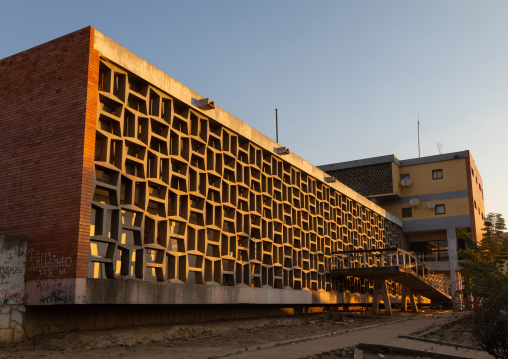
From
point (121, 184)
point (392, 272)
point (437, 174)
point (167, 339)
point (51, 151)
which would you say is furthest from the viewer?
point (437, 174)

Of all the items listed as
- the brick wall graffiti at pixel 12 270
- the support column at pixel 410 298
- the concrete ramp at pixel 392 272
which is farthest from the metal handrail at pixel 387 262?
the brick wall graffiti at pixel 12 270

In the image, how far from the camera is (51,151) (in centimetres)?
1259

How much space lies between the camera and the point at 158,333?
45.6ft

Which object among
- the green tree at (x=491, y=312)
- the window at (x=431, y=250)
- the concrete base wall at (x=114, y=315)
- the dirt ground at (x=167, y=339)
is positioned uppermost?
the window at (x=431, y=250)

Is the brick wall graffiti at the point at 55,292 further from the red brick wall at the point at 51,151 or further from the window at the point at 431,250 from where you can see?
the window at the point at 431,250

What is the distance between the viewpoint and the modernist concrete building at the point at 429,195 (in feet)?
127

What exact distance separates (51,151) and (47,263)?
2.71 m

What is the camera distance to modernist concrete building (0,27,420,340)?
1204cm

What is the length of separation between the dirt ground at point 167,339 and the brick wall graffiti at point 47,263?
1.46 meters

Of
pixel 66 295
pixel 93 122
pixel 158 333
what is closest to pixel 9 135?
pixel 93 122

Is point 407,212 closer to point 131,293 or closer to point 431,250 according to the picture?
point 431,250

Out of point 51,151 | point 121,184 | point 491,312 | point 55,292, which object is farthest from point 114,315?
point 491,312

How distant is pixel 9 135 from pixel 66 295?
190 inches

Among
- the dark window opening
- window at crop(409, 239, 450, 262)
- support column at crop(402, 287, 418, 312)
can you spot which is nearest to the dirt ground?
support column at crop(402, 287, 418, 312)
